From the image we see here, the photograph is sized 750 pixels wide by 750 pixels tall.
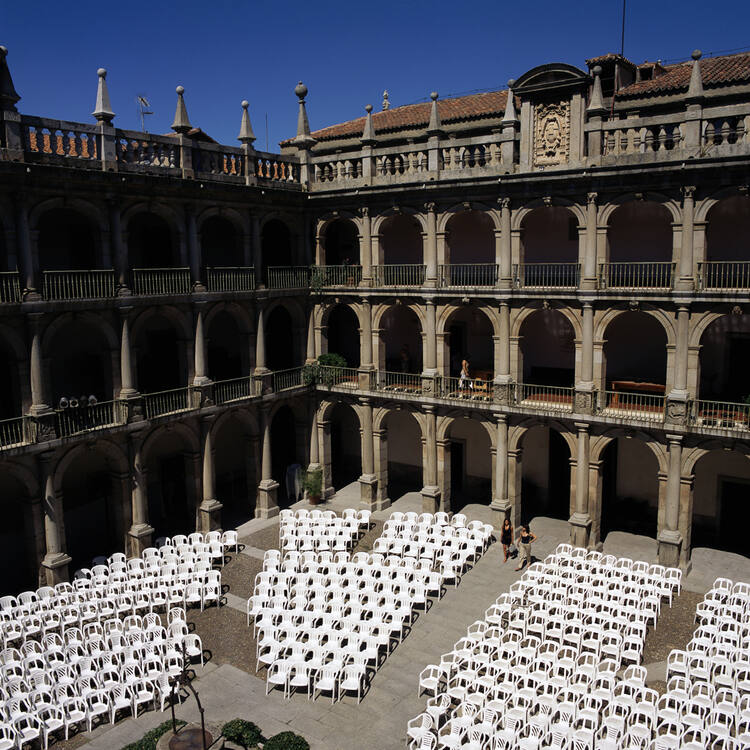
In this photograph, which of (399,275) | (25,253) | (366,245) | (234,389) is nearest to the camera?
(25,253)

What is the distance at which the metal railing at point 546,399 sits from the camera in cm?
2665

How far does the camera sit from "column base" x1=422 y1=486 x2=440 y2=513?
97.9 feet

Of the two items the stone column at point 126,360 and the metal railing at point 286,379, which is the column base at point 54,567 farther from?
the metal railing at point 286,379

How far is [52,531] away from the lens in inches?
923

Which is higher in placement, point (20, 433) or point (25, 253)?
point (25, 253)

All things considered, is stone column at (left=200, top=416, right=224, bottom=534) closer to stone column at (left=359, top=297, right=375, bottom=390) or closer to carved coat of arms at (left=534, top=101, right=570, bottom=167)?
stone column at (left=359, top=297, right=375, bottom=390)

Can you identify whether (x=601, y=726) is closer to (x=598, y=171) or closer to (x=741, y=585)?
(x=741, y=585)

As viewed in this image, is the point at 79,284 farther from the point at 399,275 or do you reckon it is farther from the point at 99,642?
the point at 399,275

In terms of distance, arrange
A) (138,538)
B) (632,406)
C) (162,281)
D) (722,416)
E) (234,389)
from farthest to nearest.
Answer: (234,389), (162,281), (632,406), (138,538), (722,416)

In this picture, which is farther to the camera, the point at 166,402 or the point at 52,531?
the point at 166,402

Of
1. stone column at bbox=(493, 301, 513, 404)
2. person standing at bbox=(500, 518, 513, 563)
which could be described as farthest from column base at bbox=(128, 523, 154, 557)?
stone column at bbox=(493, 301, 513, 404)

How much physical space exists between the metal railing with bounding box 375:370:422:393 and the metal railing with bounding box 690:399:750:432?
10136 mm

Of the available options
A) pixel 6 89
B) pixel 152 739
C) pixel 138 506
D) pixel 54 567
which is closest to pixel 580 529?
pixel 138 506

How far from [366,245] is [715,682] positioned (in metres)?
19.5
